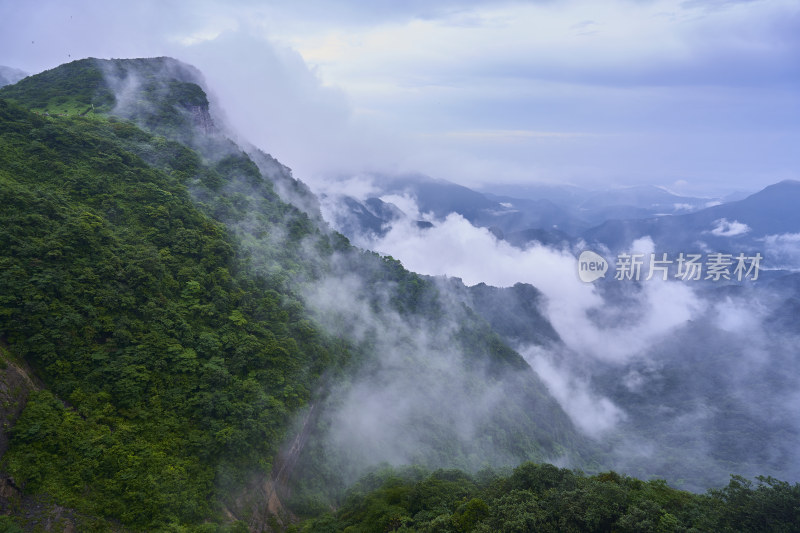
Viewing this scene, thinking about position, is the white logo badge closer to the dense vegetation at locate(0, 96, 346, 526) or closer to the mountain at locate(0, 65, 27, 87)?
the dense vegetation at locate(0, 96, 346, 526)

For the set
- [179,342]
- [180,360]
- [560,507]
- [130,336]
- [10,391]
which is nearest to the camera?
[10,391]

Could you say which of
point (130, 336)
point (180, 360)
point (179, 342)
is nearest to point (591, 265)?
point (179, 342)

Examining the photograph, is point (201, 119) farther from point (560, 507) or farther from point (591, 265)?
point (591, 265)

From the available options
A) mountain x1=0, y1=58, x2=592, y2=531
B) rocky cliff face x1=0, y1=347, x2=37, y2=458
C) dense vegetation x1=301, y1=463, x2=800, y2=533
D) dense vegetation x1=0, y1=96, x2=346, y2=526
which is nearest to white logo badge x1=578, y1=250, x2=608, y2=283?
mountain x1=0, y1=58, x2=592, y2=531

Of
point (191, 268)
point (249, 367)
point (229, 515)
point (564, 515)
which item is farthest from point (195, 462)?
point (564, 515)

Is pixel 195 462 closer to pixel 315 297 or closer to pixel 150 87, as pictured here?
pixel 315 297

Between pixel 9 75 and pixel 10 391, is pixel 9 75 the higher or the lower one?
the higher one

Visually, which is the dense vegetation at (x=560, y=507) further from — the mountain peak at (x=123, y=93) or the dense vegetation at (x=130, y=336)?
the mountain peak at (x=123, y=93)

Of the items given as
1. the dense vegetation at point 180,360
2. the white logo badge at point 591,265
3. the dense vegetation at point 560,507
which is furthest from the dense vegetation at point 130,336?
the white logo badge at point 591,265
